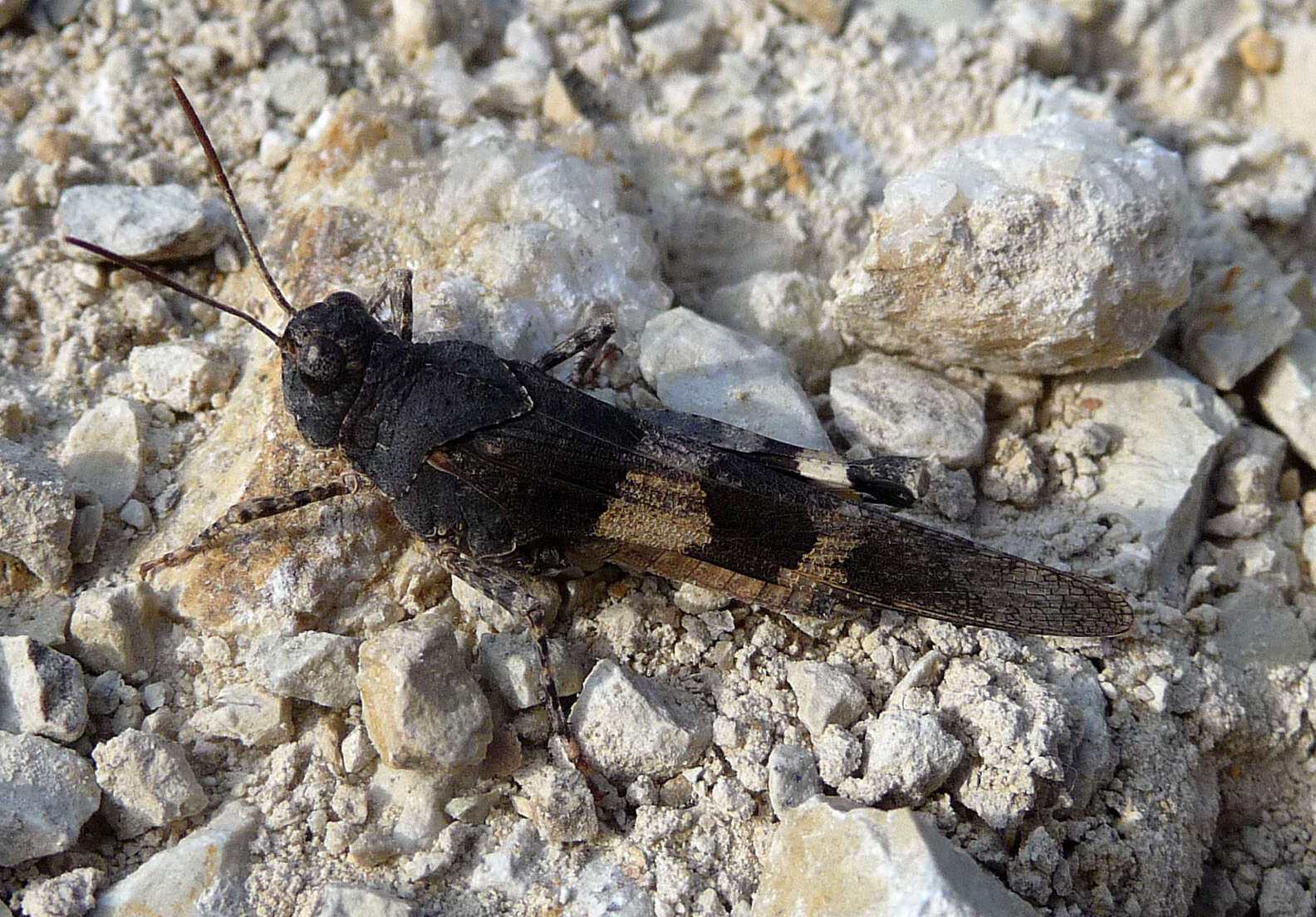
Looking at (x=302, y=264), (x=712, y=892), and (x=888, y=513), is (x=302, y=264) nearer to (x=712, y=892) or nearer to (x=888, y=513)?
(x=888, y=513)

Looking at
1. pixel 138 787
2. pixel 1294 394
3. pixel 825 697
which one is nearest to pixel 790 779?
pixel 825 697

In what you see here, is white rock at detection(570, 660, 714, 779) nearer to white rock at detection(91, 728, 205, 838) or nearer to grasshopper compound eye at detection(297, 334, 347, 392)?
white rock at detection(91, 728, 205, 838)

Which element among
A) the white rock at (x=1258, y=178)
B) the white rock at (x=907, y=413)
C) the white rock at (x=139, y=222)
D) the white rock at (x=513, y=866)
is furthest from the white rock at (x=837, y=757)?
the white rock at (x=1258, y=178)

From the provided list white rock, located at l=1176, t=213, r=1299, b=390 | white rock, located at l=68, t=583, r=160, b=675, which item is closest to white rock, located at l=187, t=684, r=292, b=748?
white rock, located at l=68, t=583, r=160, b=675

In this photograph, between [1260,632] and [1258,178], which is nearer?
[1260,632]

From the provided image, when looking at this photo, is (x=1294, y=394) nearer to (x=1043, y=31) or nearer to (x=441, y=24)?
(x=1043, y=31)
